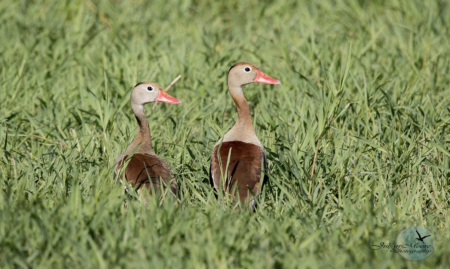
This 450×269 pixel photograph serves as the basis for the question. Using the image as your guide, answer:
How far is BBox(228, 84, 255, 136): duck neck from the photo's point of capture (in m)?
4.75

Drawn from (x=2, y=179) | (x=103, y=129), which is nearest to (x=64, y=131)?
(x=103, y=129)

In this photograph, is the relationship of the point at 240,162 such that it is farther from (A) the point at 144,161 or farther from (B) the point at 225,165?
(A) the point at 144,161

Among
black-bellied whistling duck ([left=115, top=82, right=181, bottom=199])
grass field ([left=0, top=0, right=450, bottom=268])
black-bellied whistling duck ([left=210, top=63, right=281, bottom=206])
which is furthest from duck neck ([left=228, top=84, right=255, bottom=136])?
black-bellied whistling duck ([left=115, top=82, right=181, bottom=199])

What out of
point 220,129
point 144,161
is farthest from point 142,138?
point 220,129

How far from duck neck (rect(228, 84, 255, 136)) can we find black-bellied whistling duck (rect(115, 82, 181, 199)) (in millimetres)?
589

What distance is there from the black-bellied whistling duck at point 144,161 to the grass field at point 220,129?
13 cm

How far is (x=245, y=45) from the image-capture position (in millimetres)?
7207

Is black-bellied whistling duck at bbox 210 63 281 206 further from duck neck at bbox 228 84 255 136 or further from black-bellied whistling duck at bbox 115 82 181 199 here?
black-bellied whistling duck at bbox 115 82 181 199

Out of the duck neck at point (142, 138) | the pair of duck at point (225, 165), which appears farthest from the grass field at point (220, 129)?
the duck neck at point (142, 138)

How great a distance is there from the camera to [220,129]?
203 inches

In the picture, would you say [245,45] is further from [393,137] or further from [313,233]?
[313,233]

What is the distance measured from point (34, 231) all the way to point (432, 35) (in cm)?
509

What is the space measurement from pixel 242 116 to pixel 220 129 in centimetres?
38

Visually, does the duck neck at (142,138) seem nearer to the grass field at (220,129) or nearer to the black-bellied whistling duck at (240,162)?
the grass field at (220,129)
